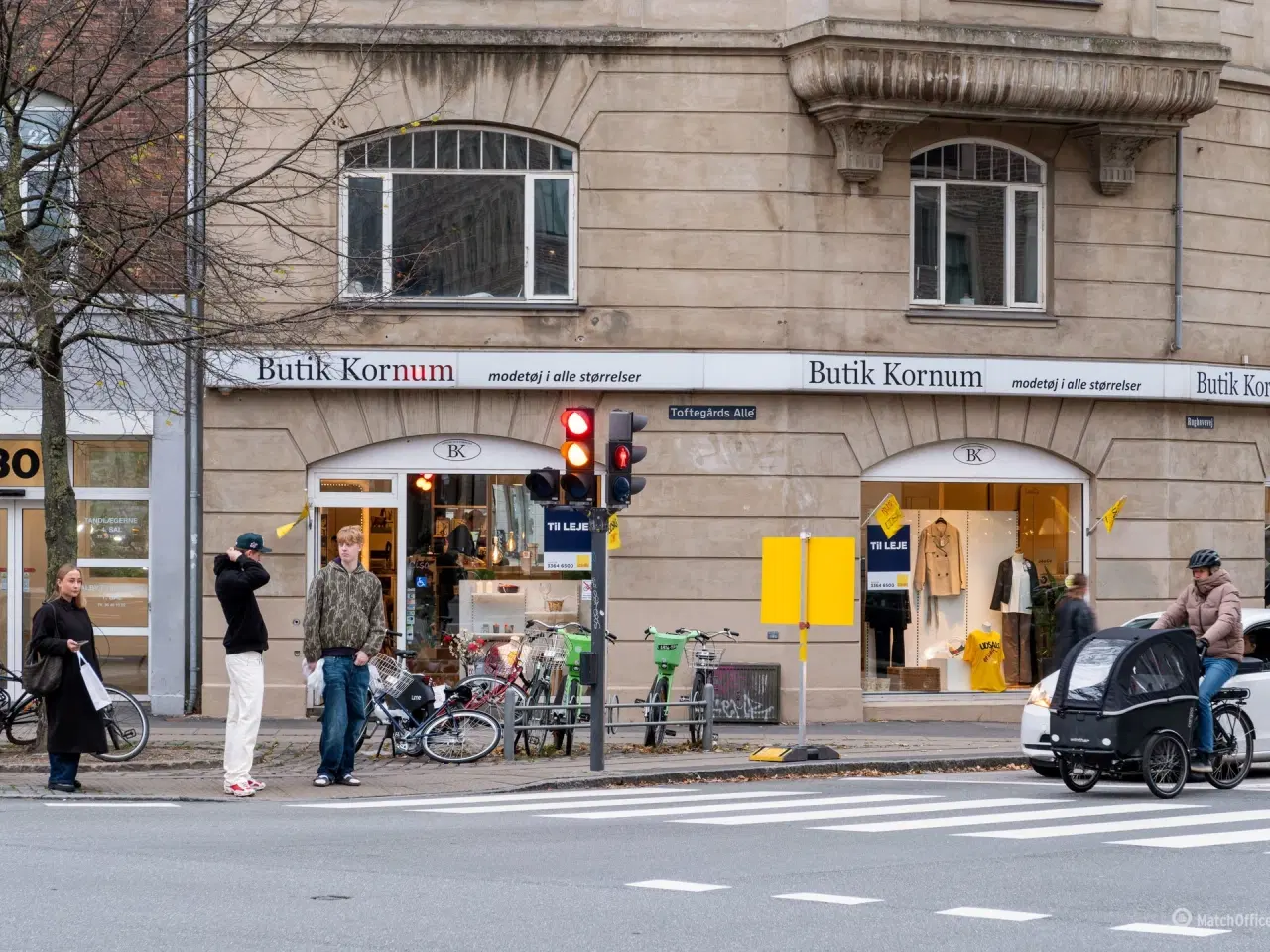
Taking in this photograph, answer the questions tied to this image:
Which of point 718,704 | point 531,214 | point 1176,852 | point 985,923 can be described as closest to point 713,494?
point 718,704

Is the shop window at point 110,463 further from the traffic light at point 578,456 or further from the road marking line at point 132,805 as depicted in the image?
the road marking line at point 132,805

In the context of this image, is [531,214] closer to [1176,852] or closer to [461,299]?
[461,299]

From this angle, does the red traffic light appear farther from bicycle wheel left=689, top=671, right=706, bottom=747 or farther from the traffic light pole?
bicycle wheel left=689, top=671, right=706, bottom=747

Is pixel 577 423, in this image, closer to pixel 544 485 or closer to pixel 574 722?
pixel 544 485

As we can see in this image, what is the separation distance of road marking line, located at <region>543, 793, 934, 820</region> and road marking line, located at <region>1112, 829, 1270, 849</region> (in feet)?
8.60

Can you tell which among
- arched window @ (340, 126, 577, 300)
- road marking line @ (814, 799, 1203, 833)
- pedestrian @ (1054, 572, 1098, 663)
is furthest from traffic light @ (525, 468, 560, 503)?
arched window @ (340, 126, 577, 300)

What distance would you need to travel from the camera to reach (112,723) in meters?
15.7

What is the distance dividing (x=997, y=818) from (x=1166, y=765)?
2.24 meters

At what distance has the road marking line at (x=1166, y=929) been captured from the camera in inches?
310

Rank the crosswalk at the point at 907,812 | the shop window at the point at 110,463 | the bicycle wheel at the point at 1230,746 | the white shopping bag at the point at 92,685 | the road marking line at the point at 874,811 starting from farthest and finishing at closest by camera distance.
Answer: the shop window at the point at 110,463 < the bicycle wheel at the point at 1230,746 < the white shopping bag at the point at 92,685 < the road marking line at the point at 874,811 < the crosswalk at the point at 907,812

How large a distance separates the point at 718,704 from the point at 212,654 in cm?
545

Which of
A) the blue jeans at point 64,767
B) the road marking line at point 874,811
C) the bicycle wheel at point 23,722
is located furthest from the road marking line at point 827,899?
the bicycle wheel at point 23,722

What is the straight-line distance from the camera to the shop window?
67.2 ft

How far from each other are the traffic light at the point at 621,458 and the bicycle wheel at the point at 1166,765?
444cm
